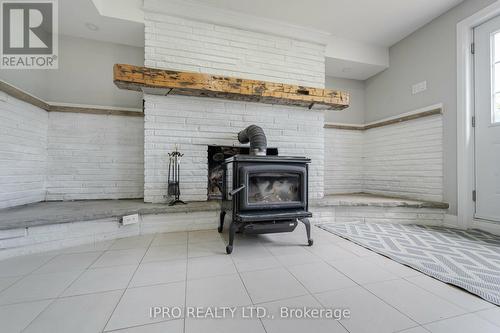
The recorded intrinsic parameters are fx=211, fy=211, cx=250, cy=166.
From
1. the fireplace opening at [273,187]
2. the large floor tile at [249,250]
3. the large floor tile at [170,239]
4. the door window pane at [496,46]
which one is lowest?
the large floor tile at [249,250]

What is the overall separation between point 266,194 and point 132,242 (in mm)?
1380

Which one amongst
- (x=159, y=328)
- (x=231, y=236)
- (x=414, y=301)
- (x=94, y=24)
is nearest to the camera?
(x=159, y=328)

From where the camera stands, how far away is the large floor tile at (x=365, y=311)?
98 cm

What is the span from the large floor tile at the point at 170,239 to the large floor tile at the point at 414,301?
1.62 meters

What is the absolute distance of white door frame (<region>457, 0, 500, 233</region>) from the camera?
8.59ft

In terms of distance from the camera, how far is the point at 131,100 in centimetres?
299

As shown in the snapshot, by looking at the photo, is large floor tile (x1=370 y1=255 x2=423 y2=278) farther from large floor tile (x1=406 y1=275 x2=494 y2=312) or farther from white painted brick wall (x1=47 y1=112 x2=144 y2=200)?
white painted brick wall (x1=47 y1=112 x2=144 y2=200)

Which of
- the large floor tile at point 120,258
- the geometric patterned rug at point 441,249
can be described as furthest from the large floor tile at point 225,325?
the geometric patterned rug at point 441,249

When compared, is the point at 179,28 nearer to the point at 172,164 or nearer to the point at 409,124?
the point at 172,164

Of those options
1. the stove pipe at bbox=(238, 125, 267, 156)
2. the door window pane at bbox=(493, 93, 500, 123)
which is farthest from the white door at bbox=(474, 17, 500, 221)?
the stove pipe at bbox=(238, 125, 267, 156)

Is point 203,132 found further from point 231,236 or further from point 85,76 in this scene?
point 85,76

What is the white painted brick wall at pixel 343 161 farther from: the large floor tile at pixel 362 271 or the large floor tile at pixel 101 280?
the large floor tile at pixel 101 280

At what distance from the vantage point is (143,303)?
1.13m

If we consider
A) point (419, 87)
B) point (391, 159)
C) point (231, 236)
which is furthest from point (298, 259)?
point (419, 87)
